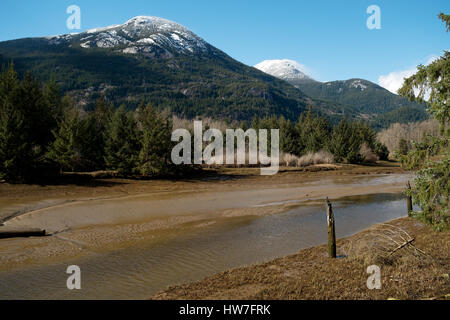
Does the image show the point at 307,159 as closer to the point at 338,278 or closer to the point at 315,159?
the point at 315,159

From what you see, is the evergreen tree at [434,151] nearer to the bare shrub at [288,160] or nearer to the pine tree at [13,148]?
the pine tree at [13,148]

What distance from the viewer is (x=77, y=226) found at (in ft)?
55.3

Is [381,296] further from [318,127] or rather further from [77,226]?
[318,127]

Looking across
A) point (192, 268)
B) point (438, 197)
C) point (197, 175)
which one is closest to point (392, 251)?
point (438, 197)

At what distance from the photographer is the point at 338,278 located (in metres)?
8.92

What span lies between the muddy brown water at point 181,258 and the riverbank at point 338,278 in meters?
1.28

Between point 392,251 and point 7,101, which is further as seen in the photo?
point 7,101

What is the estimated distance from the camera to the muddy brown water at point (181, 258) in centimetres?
953

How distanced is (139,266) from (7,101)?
23323 mm

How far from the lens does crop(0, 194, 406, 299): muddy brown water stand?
31.3ft

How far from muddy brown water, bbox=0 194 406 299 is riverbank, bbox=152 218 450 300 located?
4.21 ft

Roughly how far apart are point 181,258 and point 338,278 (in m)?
5.66
